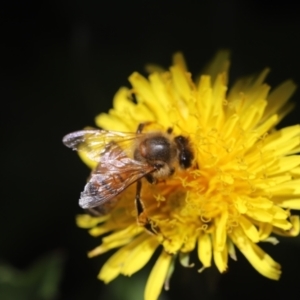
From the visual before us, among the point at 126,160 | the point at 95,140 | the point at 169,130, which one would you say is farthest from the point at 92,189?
the point at 169,130

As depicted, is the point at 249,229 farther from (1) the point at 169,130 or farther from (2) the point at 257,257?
(1) the point at 169,130

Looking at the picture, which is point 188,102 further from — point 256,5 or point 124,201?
point 256,5

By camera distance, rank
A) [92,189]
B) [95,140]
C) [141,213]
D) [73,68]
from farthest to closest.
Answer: [73,68]
[95,140]
[141,213]
[92,189]

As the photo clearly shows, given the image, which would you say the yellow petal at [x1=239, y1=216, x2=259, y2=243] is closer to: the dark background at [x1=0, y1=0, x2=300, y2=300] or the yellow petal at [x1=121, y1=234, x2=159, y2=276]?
the yellow petal at [x1=121, y1=234, x2=159, y2=276]

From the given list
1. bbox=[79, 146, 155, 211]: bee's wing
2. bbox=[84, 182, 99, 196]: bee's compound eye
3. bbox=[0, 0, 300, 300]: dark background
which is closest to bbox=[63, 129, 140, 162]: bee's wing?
bbox=[79, 146, 155, 211]: bee's wing

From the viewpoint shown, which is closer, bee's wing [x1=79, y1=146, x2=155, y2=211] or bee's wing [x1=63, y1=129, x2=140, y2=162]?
bee's wing [x1=79, y1=146, x2=155, y2=211]

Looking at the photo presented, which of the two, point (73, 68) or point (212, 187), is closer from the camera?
point (212, 187)

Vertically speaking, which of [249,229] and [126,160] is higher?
Answer: [126,160]
